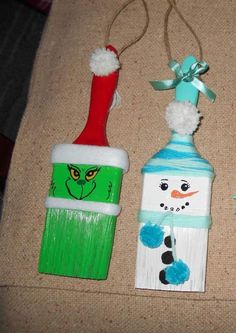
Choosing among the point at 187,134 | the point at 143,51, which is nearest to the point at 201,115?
the point at 187,134

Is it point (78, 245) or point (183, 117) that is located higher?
point (183, 117)

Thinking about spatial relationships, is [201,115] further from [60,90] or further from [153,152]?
[60,90]

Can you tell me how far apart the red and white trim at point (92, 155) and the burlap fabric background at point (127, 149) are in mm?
37

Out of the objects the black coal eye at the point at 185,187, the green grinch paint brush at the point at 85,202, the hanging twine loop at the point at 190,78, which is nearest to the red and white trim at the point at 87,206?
the green grinch paint brush at the point at 85,202

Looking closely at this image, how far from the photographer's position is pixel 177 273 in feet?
2.02

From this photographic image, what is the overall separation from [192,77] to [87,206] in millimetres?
257

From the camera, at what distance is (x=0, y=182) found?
84 cm

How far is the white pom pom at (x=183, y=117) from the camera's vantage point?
0.66m

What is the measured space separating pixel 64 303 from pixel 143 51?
1.40 feet

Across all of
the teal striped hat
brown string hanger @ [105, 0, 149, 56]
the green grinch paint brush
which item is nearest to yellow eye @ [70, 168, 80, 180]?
the green grinch paint brush

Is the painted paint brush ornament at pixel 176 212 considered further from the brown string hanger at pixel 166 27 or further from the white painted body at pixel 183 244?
the brown string hanger at pixel 166 27

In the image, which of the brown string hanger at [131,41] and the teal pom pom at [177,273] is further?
the brown string hanger at [131,41]

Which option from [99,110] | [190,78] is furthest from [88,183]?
[190,78]

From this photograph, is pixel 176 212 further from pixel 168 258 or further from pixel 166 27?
pixel 166 27
